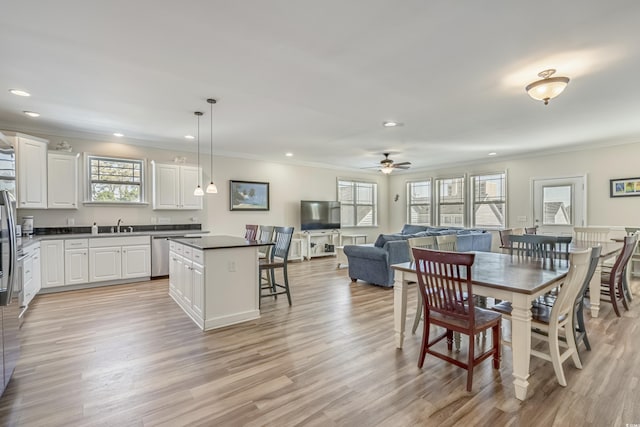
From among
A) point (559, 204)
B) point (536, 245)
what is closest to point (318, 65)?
point (536, 245)

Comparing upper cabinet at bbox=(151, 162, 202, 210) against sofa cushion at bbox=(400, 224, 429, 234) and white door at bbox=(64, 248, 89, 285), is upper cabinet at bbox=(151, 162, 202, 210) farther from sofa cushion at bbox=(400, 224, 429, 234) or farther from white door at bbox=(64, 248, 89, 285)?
sofa cushion at bbox=(400, 224, 429, 234)

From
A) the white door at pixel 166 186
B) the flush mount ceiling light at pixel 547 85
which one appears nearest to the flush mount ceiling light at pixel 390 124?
the flush mount ceiling light at pixel 547 85

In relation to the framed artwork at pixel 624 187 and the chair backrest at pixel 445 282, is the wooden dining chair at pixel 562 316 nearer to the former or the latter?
the chair backrest at pixel 445 282

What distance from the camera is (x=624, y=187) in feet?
19.4

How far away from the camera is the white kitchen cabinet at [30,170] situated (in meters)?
4.54

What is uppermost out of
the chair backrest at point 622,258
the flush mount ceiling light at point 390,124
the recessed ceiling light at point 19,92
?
the recessed ceiling light at point 19,92

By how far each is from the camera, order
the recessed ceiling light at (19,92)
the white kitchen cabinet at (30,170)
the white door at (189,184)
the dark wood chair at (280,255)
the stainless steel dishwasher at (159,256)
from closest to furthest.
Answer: the recessed ceiling light at (19,92)
the dark wood chair at (280,255)
the white kitchen cabinet at (30,170)
the stainless steel dishwasher at (159,256)
the white door at (189,184)

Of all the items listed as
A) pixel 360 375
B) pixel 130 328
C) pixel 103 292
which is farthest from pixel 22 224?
pixel 360 375

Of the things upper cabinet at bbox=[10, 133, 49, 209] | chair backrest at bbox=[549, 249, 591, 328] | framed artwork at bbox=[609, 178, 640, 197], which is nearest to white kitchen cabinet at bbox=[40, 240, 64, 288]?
upper cabinet at bbox=[10, 133, 49, 209]

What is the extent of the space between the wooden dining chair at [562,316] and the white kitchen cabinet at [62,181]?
6.35m

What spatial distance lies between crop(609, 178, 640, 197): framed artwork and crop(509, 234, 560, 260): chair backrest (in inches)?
158

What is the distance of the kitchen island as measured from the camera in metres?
3.35

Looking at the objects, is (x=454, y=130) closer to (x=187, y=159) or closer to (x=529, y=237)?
(x=529, y=237)

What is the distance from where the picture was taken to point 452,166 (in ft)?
28.5
